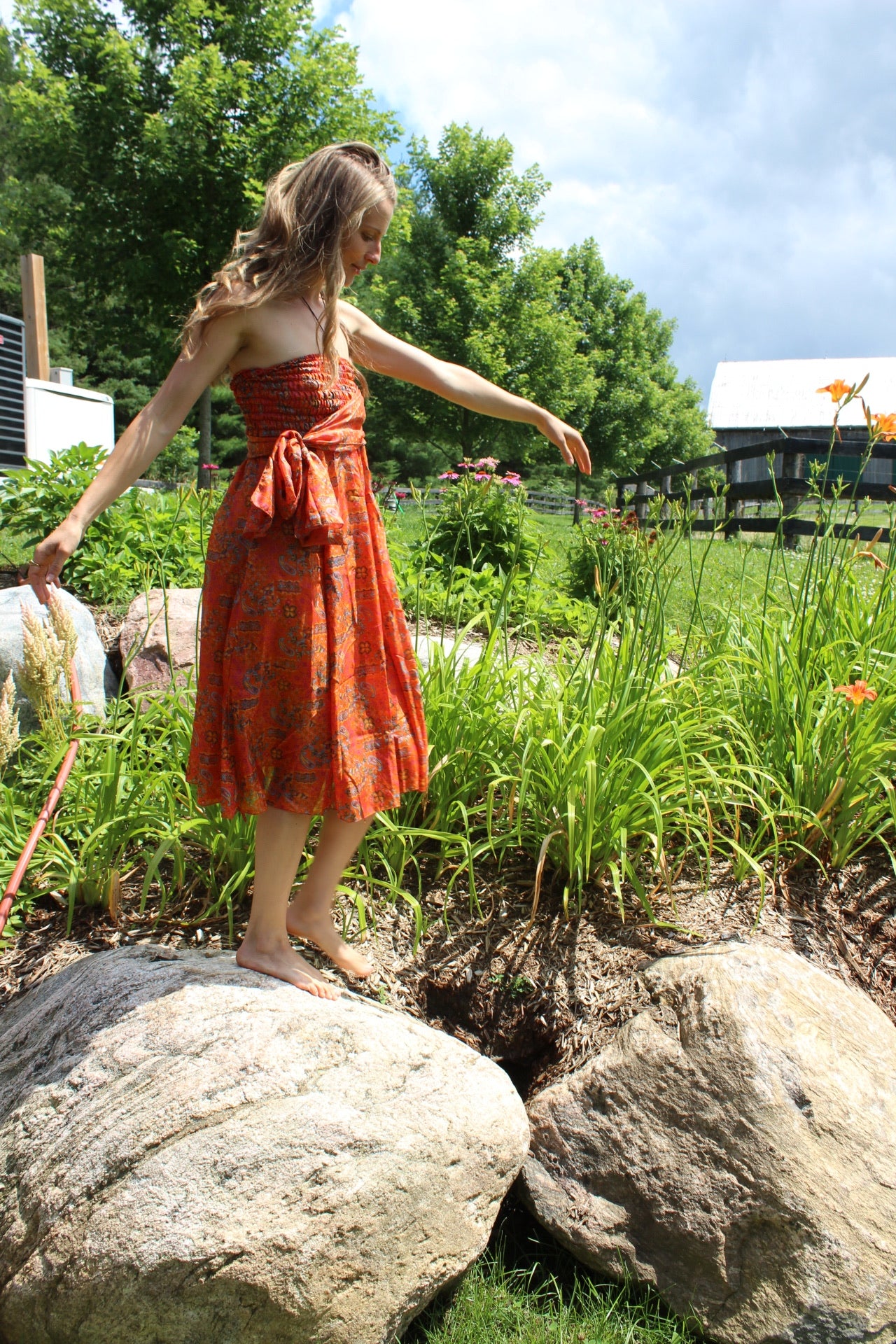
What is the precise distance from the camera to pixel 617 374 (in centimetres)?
3075

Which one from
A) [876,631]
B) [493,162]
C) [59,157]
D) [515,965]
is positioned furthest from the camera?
[493,162]

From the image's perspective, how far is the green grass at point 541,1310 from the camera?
1.83 meters

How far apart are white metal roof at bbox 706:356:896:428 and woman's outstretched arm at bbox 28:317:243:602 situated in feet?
150

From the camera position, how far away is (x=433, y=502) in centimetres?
476

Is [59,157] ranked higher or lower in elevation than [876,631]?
higher

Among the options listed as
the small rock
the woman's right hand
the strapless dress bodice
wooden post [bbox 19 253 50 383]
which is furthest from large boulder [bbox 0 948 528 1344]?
wooden post [bbox 19 253 50 383]

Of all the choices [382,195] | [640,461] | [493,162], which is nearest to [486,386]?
[382,195]

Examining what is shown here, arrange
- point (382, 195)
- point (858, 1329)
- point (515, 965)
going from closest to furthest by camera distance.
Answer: point (858, 1329) < point (382, 195) < point (515, 965)

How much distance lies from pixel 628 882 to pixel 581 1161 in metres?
0.74

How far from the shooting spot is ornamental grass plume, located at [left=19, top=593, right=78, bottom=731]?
1.98 metres

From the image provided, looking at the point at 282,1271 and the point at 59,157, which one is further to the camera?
the point at 59,157

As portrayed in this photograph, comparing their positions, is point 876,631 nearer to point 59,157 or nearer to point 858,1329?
point 858,1329

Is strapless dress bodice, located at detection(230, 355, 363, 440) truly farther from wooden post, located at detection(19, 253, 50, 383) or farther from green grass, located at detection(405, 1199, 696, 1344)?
wooden post, located at detection(19, 253, 50, 383)

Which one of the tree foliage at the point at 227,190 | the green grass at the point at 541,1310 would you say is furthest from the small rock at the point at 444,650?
the tree foliage at the point at 227,190
